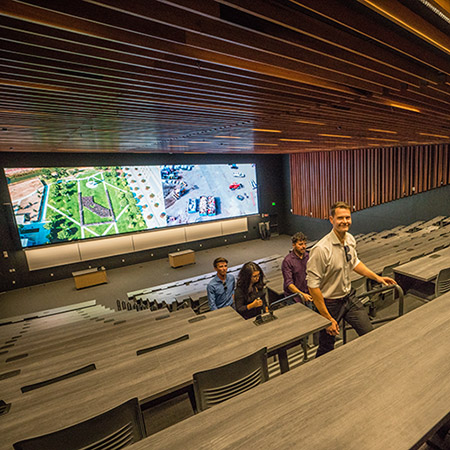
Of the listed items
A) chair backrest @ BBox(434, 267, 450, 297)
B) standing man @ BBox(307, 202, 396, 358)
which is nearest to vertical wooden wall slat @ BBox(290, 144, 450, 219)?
chair backrest @ BBox(434, 267, 450, 297)

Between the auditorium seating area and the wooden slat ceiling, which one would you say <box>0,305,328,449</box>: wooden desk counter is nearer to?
the auditorium seating area

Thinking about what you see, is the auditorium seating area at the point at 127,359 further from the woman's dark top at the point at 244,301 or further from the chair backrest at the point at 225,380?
the woman's dark top at the point at 244,301

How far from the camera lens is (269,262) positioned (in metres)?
8.10

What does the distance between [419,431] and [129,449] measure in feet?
3.79

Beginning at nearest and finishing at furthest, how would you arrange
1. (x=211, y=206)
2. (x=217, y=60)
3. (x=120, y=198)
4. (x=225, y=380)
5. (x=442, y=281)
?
(x=225, y=380) → (x=217, y=60) → (x=442, y=281) → (x=120, y=198) → (x=211, y=206)

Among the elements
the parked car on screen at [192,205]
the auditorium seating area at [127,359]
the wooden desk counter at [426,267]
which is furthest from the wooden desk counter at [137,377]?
the parked car on screen at [192,205]

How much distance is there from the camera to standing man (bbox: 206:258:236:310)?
12.1 feet

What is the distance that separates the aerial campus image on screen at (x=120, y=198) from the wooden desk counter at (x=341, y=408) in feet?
32.1

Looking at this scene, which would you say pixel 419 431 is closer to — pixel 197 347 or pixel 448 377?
pixel 448 377

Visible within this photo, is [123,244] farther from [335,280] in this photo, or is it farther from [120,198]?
[335,280]

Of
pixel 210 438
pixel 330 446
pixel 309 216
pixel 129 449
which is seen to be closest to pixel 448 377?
pixel 330 446

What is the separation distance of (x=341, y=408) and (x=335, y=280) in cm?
149

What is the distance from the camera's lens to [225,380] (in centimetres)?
170

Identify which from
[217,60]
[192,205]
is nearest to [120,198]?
[192,205]
